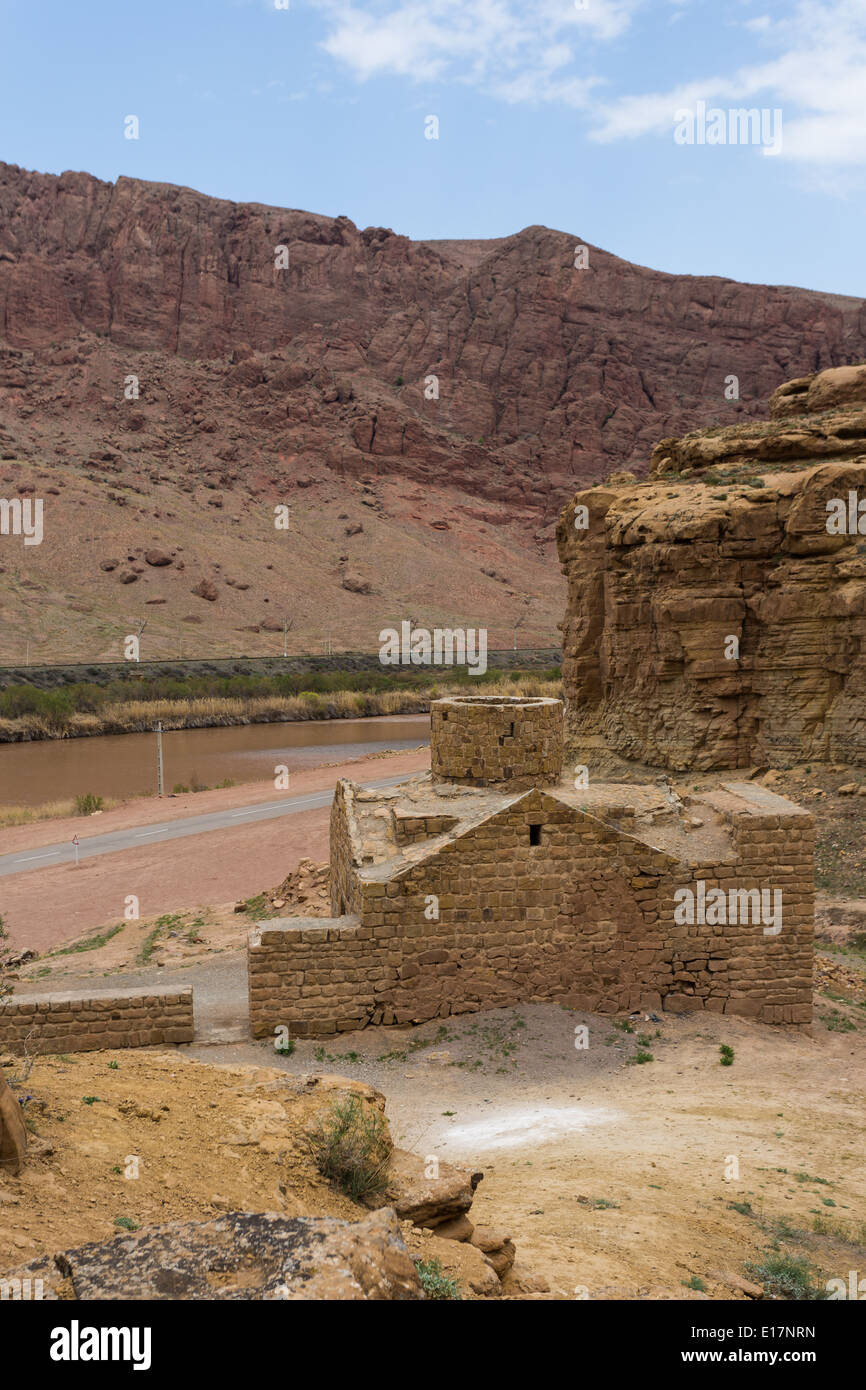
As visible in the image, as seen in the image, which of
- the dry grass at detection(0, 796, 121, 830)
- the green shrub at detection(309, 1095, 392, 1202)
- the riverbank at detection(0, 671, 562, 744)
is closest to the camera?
the green shrub at detection(309, 1095, 392, 1202)

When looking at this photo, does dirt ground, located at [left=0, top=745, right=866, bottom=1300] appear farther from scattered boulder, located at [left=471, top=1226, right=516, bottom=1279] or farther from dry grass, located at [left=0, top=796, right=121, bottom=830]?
dry grass, located at [left=0, top=796, right=121, bottom=830]

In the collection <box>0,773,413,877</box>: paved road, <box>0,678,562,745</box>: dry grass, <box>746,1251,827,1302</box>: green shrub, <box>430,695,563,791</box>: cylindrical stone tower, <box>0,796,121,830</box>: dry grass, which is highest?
<box>430,695,563,791</box>: cylindrical stone tower

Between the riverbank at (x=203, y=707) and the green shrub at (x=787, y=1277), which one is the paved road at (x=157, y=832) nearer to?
the green shrub at (x=787, y=1277)

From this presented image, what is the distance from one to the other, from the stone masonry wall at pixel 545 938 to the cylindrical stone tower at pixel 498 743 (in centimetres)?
189

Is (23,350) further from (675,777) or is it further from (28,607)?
(675,777)

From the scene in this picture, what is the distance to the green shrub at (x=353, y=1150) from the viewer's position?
5.70 metres

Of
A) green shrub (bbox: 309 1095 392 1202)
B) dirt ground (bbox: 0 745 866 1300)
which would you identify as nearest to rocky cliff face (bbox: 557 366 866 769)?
dirt ground (bbox: 0 745 866 1300)

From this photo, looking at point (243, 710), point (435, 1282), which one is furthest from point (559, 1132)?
point (243, 710)

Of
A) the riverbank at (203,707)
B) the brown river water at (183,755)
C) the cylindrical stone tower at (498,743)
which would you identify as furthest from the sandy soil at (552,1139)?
the riverbank at (203,707)

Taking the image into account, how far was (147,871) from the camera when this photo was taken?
75.4ft

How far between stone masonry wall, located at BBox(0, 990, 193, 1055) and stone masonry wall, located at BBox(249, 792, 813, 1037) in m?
0.91

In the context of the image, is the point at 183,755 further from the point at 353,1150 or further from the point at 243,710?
the point at 353,1150

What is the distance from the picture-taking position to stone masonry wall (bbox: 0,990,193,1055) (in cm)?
998

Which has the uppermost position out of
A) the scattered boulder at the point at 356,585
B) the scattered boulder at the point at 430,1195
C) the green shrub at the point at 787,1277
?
the scattered boulder at the point at 356,585
